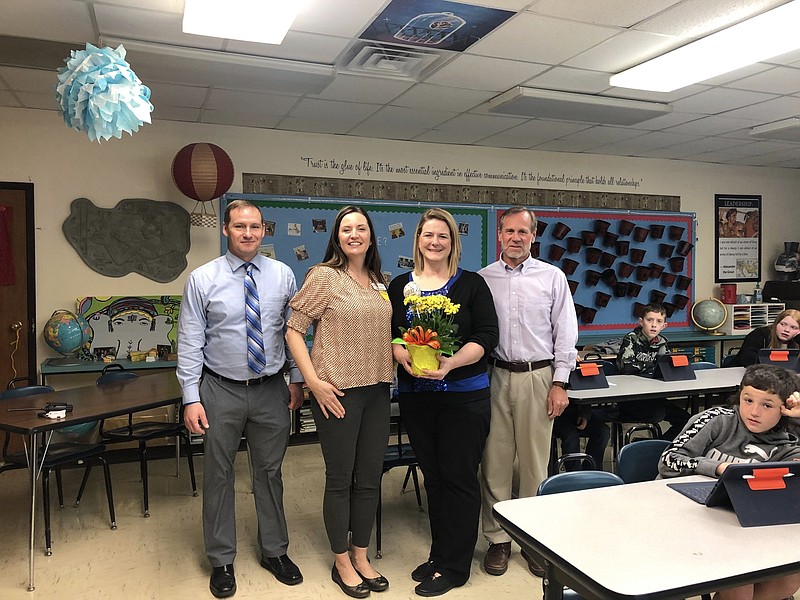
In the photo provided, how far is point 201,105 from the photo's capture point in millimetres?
4684

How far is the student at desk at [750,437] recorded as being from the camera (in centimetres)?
223

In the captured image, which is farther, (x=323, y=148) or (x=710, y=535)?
(x=323, y=148)

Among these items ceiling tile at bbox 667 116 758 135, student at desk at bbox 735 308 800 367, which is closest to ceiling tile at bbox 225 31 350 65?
ceiling tile at bbox 667 116 758 135

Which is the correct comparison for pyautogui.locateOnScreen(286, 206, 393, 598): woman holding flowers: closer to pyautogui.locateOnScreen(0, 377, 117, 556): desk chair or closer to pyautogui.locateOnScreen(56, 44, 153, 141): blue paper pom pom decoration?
pyautogui.locateOnScreen(56, 44, 153, 141): blue paper pom pom decoration

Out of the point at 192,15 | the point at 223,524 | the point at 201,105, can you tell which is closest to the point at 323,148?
the point at 201,105

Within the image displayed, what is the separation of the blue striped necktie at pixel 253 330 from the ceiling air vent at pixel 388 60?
1.52 m

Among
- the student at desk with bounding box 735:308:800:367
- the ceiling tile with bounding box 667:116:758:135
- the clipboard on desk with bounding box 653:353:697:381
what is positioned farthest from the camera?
the ceiling tile with bounding box 667:116:758:135

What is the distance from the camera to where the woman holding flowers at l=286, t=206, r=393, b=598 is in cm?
271

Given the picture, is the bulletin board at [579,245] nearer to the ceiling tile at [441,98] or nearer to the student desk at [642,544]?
the ceiling tile at [441,98]

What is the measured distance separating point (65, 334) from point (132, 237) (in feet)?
2.98

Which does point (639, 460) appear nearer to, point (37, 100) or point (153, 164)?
point (153, 164)

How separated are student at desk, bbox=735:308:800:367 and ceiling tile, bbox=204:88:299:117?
12.3 feet

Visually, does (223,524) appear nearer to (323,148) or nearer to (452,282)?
(452,282)

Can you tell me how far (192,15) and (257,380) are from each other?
5.51 ft
